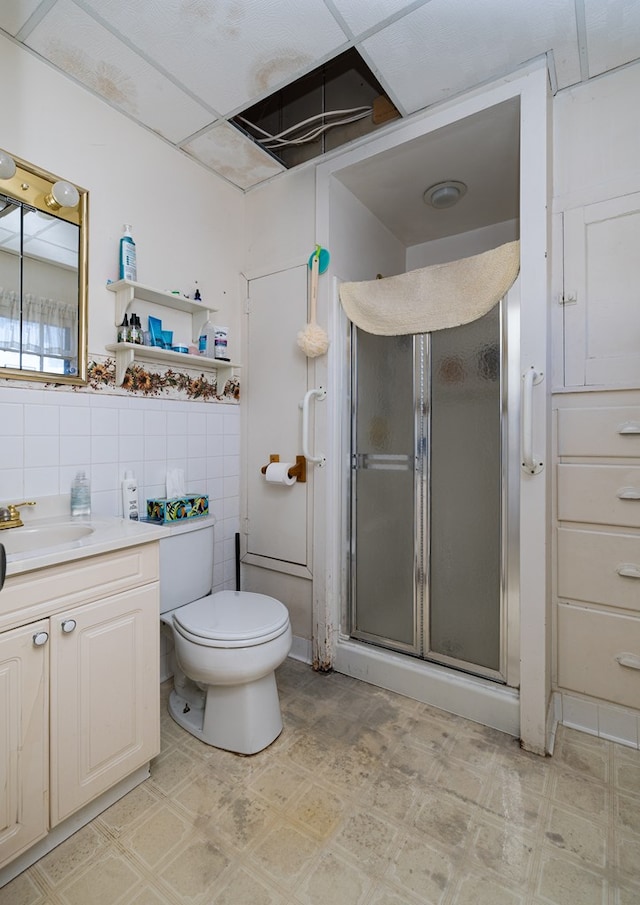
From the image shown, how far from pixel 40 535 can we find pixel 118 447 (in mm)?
467

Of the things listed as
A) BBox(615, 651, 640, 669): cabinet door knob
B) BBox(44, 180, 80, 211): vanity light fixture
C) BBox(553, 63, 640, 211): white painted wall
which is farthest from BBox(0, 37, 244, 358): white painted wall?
BBox(615, 651, 640, 669): cabinet door knob

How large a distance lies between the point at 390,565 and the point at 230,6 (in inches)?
82.1

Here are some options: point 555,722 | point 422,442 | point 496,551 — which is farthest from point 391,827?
point 422,442

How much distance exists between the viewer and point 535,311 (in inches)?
61.7

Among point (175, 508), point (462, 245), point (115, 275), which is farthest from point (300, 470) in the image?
point (462, 245)

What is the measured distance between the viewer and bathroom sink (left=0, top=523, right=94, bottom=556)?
1.37 metres

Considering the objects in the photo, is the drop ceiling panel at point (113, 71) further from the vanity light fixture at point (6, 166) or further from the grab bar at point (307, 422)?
the grab bar at point (307, 422)

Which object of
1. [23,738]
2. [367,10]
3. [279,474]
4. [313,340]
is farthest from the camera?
[279,474]

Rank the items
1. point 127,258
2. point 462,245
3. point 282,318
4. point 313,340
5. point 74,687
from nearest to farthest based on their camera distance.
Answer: point 74,687 < point 127,258 < point 313,340 < point 282,318 < point 462,245

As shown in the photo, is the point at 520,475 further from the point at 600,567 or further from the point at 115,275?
the point at 115,275

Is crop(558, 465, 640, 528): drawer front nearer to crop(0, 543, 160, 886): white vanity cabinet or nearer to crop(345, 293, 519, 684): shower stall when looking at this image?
crop(345, 293, 519, 684): shower stall

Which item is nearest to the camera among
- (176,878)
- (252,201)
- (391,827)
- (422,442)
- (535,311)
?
(176,878)

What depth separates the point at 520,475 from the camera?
1.63 meters

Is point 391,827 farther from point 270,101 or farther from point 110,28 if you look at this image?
point 270,101
